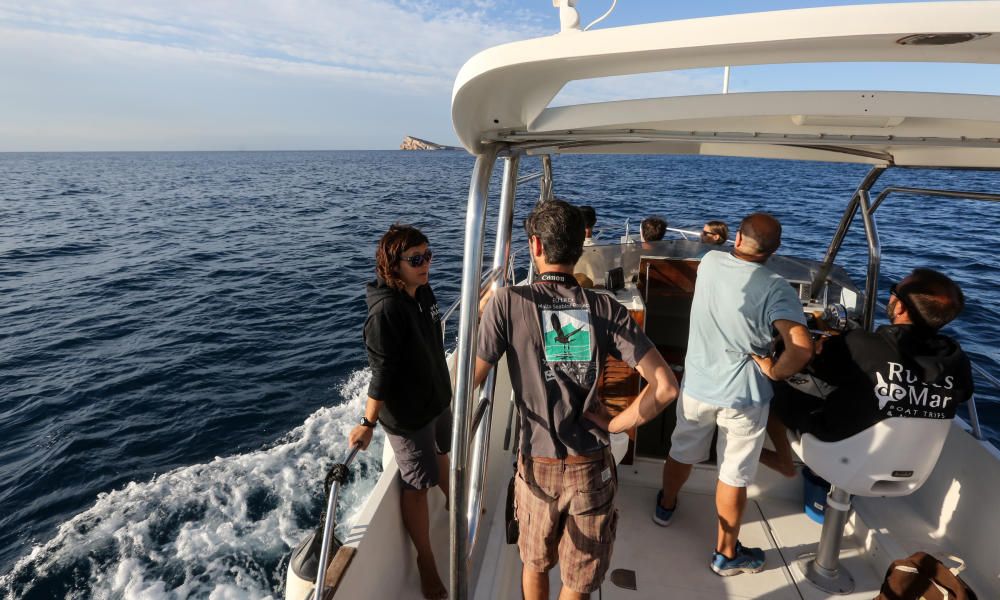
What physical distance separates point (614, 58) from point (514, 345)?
0.85m

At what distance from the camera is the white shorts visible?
221cm

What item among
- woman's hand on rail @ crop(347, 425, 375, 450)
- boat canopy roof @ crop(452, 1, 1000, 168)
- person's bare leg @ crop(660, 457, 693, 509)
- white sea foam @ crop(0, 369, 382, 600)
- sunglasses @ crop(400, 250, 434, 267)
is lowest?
white sea foam @ crop(0, 369, 382, 600)

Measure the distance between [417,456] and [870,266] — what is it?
9.68 ft

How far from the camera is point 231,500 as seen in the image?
5.33 m

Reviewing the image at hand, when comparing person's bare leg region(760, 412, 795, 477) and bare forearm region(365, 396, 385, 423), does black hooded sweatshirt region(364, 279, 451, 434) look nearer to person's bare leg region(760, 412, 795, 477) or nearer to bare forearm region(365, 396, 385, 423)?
bare forearm region(365, 396, 385, 423)

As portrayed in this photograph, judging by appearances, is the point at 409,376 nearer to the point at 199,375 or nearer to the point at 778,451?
the point at 778,451

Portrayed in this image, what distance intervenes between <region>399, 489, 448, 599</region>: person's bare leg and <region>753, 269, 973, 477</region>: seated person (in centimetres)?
174

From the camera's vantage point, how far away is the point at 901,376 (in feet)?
5.96

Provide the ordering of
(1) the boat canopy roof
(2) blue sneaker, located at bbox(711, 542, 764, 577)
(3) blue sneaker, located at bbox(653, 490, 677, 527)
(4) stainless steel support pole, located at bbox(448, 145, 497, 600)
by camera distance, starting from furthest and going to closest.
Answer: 1. (3) blue sneaker, located at bbox(653, 490, 677, 527)
2. (2) blue sneaker, located at bbox(711, 542, 764, 577)
3. (4) stainless steel support pole, located at bbox(448, 145, 497, 600)
4. (1) the boat canopy roof

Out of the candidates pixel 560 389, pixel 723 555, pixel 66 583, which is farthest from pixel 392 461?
pixel 66 583

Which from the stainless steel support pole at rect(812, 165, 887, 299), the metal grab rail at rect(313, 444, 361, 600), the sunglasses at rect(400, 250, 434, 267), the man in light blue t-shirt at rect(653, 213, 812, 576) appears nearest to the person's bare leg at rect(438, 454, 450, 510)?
the metal grab rail at rect(313, 444, 361, 600)

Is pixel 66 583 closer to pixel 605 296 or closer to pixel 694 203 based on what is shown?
pixel 605 296

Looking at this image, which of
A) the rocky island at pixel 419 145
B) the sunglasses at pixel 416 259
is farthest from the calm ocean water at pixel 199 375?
the rocky island at pixel 419 145

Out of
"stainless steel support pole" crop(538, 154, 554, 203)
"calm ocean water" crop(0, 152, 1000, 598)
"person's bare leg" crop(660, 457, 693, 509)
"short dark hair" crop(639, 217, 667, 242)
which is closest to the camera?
"person's bare leg" crop(660, 457, 693, 509)
